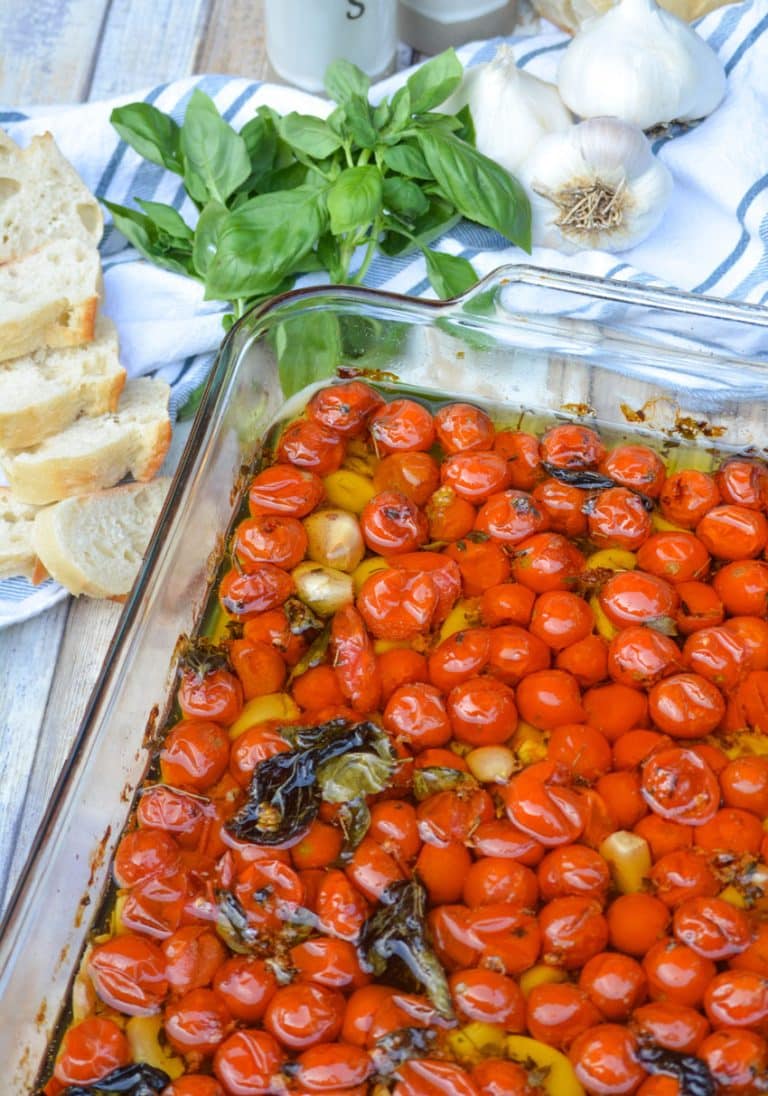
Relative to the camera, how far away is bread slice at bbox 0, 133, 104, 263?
91.3 inches

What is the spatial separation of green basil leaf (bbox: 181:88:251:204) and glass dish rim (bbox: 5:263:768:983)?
1.63ft

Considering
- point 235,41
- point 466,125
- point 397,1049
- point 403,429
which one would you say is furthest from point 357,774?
point 235,41

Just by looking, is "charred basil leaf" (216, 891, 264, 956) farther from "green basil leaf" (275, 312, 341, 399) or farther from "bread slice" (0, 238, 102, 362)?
"bread slice" (0, 238, 102, 362)

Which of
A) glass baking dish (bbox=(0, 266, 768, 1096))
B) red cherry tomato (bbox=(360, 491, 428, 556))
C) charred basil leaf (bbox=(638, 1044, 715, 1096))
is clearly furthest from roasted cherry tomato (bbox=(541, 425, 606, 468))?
charred basil leaf (bbox=(638, 1044, 715, 1096))

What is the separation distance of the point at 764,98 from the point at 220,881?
177cm

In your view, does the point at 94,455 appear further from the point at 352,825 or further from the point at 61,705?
the point at 352,825

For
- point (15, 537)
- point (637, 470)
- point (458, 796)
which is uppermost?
point (637, 470)

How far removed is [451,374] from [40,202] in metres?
0.92

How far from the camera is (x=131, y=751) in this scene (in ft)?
5.08

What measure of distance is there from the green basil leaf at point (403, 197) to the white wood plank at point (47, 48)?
882mm

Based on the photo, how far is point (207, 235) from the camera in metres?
2.19

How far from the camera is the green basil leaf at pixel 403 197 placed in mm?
2143

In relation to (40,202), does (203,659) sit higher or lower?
lower

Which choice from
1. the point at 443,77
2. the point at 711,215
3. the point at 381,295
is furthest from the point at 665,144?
the point at 381,295
